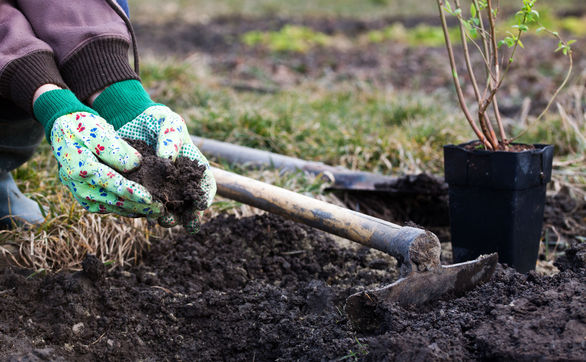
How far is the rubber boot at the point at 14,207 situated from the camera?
252 cm

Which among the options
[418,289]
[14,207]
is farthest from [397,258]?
[14,207]

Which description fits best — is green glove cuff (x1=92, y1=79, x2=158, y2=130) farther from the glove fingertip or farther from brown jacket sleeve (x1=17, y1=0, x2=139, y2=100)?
the glove fingertip

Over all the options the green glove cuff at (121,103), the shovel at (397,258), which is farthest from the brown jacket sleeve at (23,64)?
the shovel at (397,258)

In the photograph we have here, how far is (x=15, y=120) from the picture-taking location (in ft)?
7.89

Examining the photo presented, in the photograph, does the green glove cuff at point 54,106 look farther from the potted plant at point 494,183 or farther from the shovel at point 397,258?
the potted plant at point 494,183

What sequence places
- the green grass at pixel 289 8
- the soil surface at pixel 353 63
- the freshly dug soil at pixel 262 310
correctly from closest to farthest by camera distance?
the freshly dug soil at pixel 262 310 < the soil surface at pixel 353 63 < the green grass at pixel 289 8

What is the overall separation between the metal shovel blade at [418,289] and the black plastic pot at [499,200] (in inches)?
9.6

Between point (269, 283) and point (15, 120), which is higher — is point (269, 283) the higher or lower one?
the lower one

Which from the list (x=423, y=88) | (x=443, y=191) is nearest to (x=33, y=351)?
(x=443, y=191)

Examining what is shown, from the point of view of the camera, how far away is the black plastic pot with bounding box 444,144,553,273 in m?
2.09

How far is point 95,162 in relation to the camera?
5.29ft

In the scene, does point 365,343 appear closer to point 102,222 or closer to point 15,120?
point 102,222

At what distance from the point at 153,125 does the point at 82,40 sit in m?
0.41

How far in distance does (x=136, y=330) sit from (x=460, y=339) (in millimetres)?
1047
